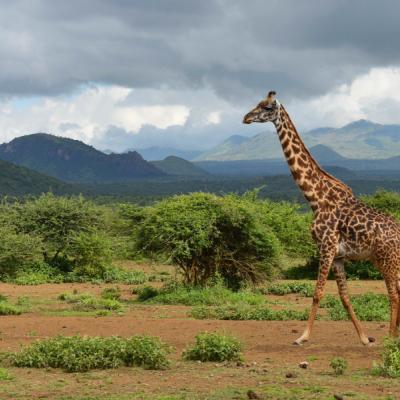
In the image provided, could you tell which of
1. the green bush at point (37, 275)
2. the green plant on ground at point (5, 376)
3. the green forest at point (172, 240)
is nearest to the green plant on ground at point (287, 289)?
the green forest at point (172, 240)

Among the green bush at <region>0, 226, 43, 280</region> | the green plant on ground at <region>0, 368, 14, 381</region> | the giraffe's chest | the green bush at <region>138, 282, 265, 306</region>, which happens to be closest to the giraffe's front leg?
the giraffe's chest

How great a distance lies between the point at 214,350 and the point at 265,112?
434cm

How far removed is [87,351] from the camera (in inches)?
426

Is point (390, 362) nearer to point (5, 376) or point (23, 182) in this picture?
point (5, 376)

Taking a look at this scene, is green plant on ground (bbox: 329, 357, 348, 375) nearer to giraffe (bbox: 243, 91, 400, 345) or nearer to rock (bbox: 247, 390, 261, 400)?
rock (bbox: 247, 390, 261, 400)

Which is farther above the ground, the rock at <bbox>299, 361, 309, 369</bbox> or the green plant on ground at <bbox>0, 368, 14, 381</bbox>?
the rock at <bbox>299, 361, 309, 369</bbox>

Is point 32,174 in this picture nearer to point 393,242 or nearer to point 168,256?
point 168,256

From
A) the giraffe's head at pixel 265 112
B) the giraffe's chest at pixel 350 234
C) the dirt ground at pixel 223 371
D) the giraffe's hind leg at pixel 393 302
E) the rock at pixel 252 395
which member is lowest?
the dirt ground at pixel 223 371

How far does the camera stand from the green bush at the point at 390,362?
9641 mm

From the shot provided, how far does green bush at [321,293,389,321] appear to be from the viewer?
54.3ft

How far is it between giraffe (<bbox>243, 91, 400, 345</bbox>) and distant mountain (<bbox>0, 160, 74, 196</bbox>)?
145600 millimetres

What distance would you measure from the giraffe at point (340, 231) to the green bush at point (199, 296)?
911cm

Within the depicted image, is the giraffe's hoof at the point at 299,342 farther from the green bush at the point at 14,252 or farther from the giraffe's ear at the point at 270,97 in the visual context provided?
the green bush at the point at 14,252

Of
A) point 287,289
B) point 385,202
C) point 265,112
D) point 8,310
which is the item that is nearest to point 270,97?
point 265,112
